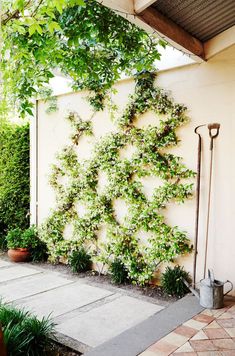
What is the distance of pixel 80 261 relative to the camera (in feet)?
17.5

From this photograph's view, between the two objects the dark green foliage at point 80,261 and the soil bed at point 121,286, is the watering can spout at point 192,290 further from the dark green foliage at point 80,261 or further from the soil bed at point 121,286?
the dark green foliage at point 80,261

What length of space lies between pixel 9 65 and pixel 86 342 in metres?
3.02

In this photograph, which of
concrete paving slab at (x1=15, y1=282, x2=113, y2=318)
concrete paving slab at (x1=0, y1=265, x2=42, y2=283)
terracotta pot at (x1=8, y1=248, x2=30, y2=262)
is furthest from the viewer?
terracotta pot at (x1=8, y1=248, x2=30, y2=262)

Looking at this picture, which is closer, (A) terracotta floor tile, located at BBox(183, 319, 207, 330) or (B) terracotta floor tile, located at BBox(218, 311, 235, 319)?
(A) terracotta floor tile, located at BBox(183, 319, 207, 330)

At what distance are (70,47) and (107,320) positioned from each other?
3.08 meters

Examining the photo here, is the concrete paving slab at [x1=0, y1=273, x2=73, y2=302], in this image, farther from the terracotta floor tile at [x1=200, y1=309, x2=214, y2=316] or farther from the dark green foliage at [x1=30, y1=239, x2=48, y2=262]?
the terracotta floor tile at [x1=200, y1=309, x2=214, y2=316]

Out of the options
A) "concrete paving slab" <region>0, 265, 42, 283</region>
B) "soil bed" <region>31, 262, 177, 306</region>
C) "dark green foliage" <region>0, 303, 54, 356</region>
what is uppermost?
"dark green foliage" <region>0, 303, 54, 356</region>

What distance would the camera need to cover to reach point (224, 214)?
13.6ft

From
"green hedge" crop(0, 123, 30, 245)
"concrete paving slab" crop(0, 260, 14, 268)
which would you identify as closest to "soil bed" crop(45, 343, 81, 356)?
"concrete paving slab" crop(0, 260, 14, 268)

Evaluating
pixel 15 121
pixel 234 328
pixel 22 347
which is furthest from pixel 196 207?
pixel 15 121

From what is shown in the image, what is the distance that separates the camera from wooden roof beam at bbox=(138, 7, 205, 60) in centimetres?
318

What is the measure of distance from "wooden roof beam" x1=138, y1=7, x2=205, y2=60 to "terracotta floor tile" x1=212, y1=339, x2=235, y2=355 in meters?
2.95

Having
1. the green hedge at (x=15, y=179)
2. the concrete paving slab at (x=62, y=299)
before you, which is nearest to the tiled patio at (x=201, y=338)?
the concrete paving slab at (x=62, y=299)

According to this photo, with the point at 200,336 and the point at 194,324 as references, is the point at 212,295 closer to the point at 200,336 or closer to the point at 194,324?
the point at 194,324
